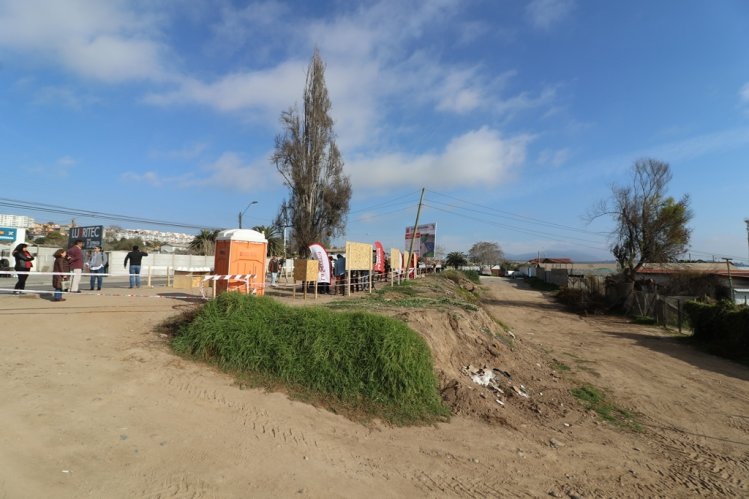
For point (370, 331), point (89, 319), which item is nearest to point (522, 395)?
point (370, 331)

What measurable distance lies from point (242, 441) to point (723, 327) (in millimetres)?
17719

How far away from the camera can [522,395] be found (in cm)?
800

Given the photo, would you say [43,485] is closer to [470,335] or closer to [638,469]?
[638,469]

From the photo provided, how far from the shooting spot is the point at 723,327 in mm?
15094

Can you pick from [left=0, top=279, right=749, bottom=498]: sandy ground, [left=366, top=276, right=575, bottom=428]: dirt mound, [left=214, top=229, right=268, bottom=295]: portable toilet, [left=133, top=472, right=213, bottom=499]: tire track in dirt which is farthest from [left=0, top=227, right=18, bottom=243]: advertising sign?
[left=133, top=472, right=213, bottom=499]: tire track in dirt

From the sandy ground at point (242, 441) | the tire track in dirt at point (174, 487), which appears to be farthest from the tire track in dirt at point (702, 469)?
the tire track in dirt at point (174, 487)

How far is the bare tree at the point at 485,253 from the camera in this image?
407 ft

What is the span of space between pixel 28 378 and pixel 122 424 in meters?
1.74

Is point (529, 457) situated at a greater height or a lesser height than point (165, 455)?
lesser

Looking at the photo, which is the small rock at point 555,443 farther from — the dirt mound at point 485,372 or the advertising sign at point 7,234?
the advertising sign at point 7,234

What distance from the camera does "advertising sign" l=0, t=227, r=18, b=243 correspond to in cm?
3603

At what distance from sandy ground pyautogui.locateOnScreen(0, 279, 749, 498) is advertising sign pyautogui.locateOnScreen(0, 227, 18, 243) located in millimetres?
37545

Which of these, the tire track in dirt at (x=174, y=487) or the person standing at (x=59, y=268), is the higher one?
the person standing at (x=59, y=268)

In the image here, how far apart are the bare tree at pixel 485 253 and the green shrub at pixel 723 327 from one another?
106 meters
